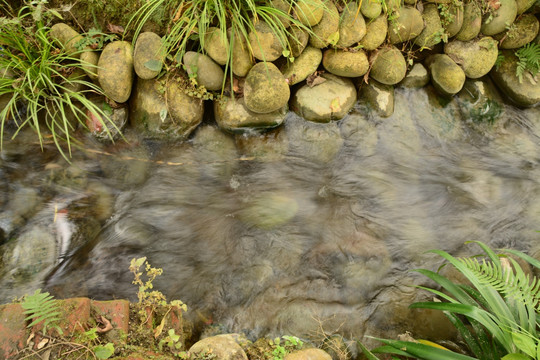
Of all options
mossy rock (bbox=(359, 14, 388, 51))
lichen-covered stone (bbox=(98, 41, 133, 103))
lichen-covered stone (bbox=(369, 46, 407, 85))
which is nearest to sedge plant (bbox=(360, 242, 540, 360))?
lichen-covered stone (bbox=(369, 46, 407, 85))

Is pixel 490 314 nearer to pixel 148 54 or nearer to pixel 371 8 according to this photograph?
pixel 371 8

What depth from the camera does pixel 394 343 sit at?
243 cm

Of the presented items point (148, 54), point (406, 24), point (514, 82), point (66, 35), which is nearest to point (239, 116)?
point (148, 54)

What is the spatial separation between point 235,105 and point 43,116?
1709mm

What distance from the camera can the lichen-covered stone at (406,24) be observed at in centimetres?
313

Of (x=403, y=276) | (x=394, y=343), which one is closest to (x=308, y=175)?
(x=403, y=276)

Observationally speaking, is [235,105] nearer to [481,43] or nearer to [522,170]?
[481,43]

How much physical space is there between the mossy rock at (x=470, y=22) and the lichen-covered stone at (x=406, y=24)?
439mm

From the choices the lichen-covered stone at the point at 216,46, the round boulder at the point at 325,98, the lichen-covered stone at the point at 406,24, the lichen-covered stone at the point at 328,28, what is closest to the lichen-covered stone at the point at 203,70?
the lichen-covered stone at the point at 216,46

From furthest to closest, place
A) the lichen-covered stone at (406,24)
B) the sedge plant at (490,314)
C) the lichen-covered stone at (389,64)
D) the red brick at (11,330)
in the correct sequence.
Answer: the lichen-covered stone at (389,64) < the lichen-covered stone at (406,24) < the sedge plant at (490,314) < the red brick at (11,330)

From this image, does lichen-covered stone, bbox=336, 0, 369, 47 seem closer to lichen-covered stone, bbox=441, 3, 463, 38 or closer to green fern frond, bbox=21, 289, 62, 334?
lichen-covered stone, bbox=441, 3, 463, 38

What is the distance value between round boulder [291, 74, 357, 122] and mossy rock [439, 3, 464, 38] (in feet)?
3.30

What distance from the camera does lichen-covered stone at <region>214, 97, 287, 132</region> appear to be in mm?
3178

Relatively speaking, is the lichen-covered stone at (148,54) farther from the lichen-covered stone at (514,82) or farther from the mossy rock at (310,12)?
the lichen-covered stone at (514,82)
